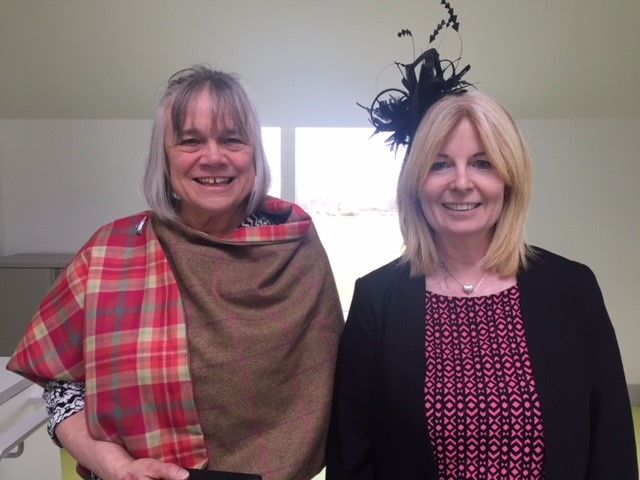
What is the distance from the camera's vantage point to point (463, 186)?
39.9 inches

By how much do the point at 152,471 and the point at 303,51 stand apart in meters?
2.27

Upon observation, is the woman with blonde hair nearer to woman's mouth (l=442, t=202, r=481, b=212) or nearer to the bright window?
woman's mouth (l=442, t=202, r=481, b=212)

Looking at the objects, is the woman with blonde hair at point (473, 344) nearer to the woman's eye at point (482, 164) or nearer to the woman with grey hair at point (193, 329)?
the woman's eye at point (482, 164)

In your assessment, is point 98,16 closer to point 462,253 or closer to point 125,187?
point 125,187

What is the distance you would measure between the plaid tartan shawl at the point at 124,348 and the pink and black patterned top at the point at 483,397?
0.47 metres

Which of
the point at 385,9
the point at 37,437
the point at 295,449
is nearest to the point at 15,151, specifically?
the point at 37,437

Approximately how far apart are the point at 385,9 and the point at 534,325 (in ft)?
6.77

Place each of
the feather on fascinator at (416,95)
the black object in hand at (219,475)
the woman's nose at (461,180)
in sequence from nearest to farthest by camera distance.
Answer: the black object in hand at (219,475) → the woman's nose at (461,180) → the feather on fascinator at (416,95)

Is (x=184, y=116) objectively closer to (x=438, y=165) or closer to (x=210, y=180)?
(x=210, y=180)

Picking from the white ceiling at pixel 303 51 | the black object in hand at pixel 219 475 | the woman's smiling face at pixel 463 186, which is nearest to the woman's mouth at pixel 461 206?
the woman's smiling face at pixel 463 186

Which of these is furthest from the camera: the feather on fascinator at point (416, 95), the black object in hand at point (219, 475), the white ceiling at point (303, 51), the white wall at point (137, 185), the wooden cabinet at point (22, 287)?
the white wall at point (137, 185)

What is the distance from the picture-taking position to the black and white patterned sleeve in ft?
3.60

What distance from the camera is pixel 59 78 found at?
9.34 ft

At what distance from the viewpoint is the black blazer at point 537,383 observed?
0.98m
